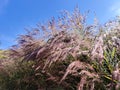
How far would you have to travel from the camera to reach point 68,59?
5438mm

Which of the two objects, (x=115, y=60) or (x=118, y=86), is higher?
(x=115, y=60)

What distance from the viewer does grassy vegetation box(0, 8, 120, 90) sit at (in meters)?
4.82

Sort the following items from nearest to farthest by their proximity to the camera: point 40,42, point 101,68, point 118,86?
1. point 118,86
2. point 101,68
3. point 40,42

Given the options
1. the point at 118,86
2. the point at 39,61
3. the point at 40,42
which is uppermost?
the point at 40,42

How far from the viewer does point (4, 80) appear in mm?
6539

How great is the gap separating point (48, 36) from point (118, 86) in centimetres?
207

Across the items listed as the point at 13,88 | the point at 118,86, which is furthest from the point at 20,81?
the point at 118,86

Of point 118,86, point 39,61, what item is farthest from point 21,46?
point 118,86

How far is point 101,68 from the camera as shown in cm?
A: 500

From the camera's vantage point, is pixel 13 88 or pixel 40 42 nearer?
pixel 40 42

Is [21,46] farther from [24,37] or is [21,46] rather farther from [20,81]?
[20,81]

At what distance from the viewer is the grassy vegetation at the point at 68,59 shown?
482cm

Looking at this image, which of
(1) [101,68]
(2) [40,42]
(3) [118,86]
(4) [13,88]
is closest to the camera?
(3) [118,86]

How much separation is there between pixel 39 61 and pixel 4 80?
1.42m
